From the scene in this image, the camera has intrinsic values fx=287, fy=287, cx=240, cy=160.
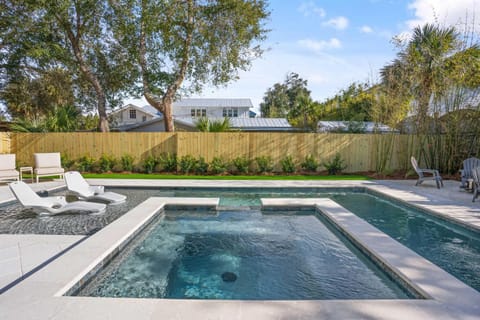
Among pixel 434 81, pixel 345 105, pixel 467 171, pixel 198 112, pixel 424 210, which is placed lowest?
pixel 424 210

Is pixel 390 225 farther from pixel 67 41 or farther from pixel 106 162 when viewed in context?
pixel 67 41

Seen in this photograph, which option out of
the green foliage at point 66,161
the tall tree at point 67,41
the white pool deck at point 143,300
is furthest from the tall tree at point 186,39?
the white pool deck at point 143,300

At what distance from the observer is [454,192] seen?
8109 mm

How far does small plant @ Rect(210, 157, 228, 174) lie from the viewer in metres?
11.9

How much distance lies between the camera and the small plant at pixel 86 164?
12164mm

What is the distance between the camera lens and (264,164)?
39.4 ft

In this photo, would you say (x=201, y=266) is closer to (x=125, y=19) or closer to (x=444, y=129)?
(x=444, y=129)

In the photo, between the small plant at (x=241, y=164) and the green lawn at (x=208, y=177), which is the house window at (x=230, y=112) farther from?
the green lawn at (x=208, y=177)

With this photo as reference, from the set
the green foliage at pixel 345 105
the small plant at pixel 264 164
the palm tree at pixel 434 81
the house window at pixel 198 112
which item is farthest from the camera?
the house window at pixel 198 112

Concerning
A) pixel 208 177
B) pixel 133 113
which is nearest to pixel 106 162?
pixel 208 177

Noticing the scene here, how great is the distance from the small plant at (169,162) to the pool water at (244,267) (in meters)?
6.53

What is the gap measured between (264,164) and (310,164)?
1967 millimetres

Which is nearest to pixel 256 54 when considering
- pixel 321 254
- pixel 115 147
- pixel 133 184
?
pixel 115 147

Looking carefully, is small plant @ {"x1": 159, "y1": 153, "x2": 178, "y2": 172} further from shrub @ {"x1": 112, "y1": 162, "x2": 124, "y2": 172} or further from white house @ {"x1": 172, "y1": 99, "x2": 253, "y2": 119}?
white house @ {"x1": 172, "y1": 99, "x2": 253, "y2": 119}
